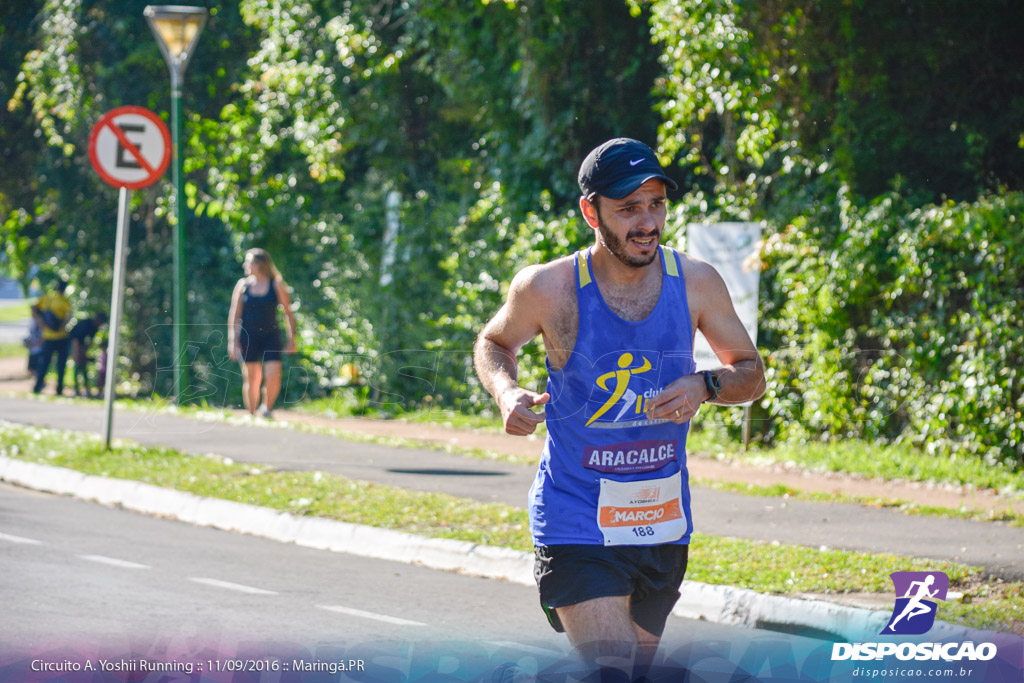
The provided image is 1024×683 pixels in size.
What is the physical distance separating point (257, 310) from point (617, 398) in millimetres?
10606

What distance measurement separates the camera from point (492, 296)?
47.4 ft

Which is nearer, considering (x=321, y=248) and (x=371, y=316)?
(x=371, y=316)

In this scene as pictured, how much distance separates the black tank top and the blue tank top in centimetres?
1008

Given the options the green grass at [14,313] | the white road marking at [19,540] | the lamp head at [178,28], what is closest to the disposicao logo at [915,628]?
the white road marking at [19,540]

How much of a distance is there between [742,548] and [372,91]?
1047 cm

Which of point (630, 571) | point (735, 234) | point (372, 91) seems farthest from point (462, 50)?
point (630, 571)

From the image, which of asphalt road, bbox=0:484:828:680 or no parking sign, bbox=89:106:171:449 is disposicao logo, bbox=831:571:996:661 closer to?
asphalt road, bbox=0:484:828:680

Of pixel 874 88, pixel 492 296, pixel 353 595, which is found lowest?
pixel 353 595

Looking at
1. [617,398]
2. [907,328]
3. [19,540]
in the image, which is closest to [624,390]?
[617,398]

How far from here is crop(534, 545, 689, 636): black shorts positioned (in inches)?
132

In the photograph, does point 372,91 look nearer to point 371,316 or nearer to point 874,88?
point 371,316

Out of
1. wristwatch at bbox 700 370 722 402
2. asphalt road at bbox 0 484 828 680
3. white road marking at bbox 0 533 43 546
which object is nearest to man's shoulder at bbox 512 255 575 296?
wristwatch at bbox 700 370 722 402

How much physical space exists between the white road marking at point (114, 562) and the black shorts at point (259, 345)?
20.6 feet

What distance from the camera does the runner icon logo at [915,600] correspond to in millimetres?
5934
